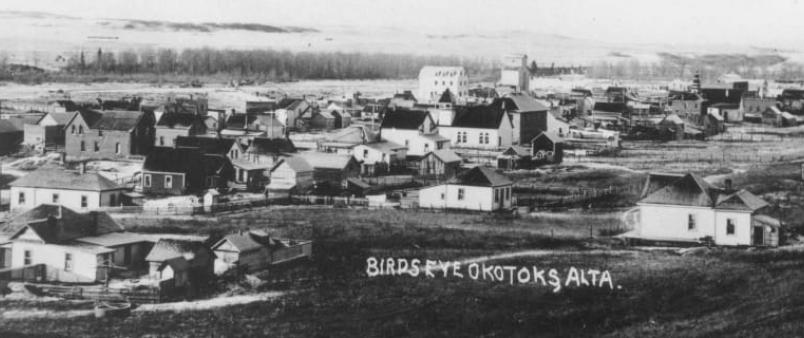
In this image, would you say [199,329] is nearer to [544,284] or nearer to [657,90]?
[544,284]

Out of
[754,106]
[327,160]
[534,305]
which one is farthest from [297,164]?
[754,106]

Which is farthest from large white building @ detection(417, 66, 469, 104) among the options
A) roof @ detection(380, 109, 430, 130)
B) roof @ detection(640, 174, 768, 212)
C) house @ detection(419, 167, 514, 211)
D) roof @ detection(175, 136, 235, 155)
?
roof @ detection(640, 174, 768, 212)

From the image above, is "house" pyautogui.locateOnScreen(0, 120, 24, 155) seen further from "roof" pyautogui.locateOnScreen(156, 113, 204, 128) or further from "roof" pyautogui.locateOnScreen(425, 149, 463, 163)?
"roof" pyautogui.locateOnScreen(425, 149, 463, 163)

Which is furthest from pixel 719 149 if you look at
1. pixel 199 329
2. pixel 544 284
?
pixel 199 329

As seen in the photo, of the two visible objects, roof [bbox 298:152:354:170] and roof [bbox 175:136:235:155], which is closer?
roof [bbox 175:136:235:155]

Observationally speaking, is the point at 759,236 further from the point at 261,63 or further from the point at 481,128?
the point at 481,128

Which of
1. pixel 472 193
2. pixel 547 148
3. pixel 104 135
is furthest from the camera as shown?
pixel 547 148
